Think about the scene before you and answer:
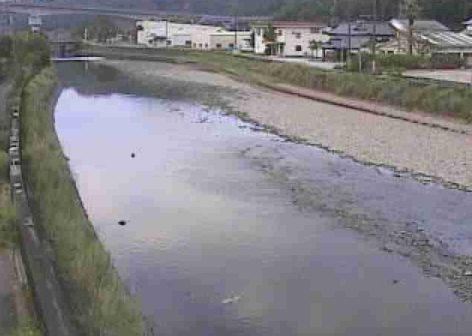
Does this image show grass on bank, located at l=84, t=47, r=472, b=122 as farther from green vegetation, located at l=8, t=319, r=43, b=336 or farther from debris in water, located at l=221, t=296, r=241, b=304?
green vegetation, located at l=8, t=319, r=43, b=336

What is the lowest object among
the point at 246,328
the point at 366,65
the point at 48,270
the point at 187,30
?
the point at 246,328

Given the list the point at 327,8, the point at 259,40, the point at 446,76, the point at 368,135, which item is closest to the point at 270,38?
the point at 259,40

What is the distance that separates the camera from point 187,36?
80875 millimetres

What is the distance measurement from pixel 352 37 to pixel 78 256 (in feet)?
135

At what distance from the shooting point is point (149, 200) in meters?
11.8

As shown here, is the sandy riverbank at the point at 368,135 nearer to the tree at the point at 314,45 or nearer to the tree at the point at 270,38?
the tree at the point at 314,45

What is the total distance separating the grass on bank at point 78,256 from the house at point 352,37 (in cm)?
3486

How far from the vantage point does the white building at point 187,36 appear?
2857 inches

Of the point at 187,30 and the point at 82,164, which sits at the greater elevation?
the point at 187,30

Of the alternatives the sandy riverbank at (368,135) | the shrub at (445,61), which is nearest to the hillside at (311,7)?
the shrub at (445,61)

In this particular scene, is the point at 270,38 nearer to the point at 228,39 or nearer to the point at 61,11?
the point at 228,39

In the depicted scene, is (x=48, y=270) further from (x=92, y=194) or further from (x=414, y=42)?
(x=414, y=42)

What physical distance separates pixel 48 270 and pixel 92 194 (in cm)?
663

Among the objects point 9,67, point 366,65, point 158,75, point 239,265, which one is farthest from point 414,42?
point 239,265
